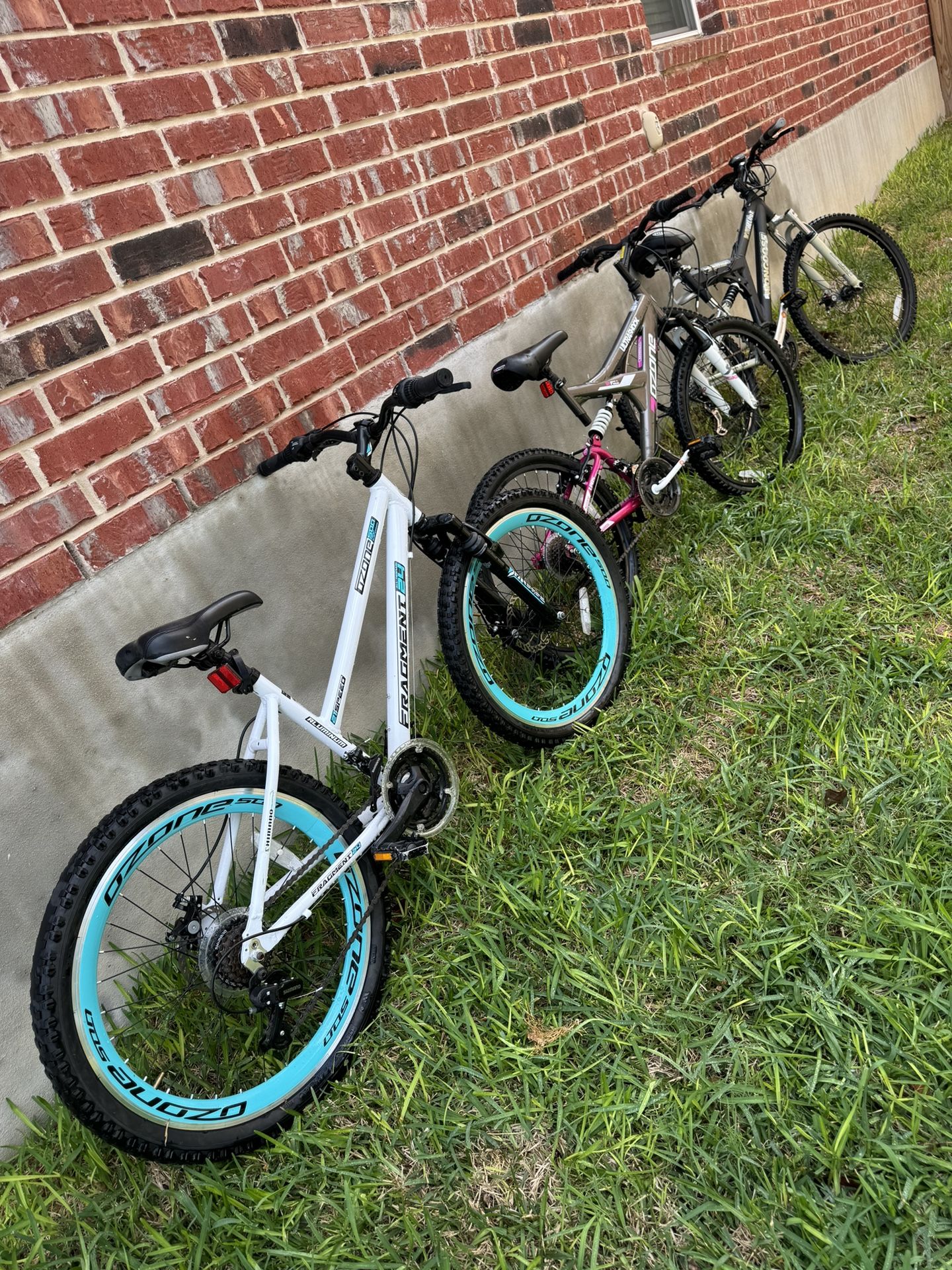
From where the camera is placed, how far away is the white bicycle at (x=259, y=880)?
1.72 metres

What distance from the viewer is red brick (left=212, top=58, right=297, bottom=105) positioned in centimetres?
238

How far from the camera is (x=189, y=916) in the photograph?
194 cm

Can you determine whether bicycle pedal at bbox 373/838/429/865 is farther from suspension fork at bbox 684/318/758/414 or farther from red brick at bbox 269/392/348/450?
suspension fork at bbox 684/318/758/414

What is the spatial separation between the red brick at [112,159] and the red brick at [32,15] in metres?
0.24

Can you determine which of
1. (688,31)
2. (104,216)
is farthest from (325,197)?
(688,31)

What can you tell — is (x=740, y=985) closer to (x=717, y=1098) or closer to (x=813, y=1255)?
(x=717, y=1098)

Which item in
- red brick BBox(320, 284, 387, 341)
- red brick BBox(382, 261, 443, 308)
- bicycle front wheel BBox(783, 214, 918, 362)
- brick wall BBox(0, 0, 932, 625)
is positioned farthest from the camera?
bicycle front wheel BBox(783, 214, 918, 362)

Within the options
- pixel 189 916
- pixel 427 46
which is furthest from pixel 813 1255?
pixel 427 46

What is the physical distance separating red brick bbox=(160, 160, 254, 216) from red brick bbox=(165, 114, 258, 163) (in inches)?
1.4

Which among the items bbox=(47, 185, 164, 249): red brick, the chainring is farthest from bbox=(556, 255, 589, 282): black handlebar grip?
the chainring

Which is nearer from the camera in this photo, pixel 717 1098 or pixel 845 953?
pixel 717 1098

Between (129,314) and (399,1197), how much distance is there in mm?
2027

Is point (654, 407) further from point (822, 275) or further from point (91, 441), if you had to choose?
point (91, 441)

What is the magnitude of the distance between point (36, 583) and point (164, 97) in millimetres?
1253
